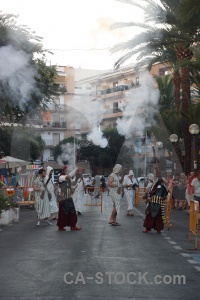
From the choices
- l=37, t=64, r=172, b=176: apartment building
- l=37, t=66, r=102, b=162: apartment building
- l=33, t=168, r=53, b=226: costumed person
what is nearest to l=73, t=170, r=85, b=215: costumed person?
l=33, t=168, r=53, b=226: costumed person

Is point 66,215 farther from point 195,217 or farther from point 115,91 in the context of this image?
point 115,91

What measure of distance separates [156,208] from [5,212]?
5.26m

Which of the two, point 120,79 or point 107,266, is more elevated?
point 120,79

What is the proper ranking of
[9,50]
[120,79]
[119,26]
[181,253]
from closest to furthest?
[181,253], [9,50], [119,26], [120,79]

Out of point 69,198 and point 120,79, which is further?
point 120,79

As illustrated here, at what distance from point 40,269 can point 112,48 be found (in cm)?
2448

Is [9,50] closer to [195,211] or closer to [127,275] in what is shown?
[195,211]

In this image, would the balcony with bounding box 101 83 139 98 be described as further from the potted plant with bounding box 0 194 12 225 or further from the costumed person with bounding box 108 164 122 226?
the costumed person with bounding box 108 164 122 226

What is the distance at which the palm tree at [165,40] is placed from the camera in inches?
1257

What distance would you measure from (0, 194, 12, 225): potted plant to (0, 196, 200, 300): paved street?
1.77m

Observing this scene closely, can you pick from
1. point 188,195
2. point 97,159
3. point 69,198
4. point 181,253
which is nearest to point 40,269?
point 181,253

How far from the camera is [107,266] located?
503 inches

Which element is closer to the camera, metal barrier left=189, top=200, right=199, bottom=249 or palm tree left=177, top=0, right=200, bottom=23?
metal barrier left=189, top=200, right=199, bottom=249

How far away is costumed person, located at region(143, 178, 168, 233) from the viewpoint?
20.8 m
